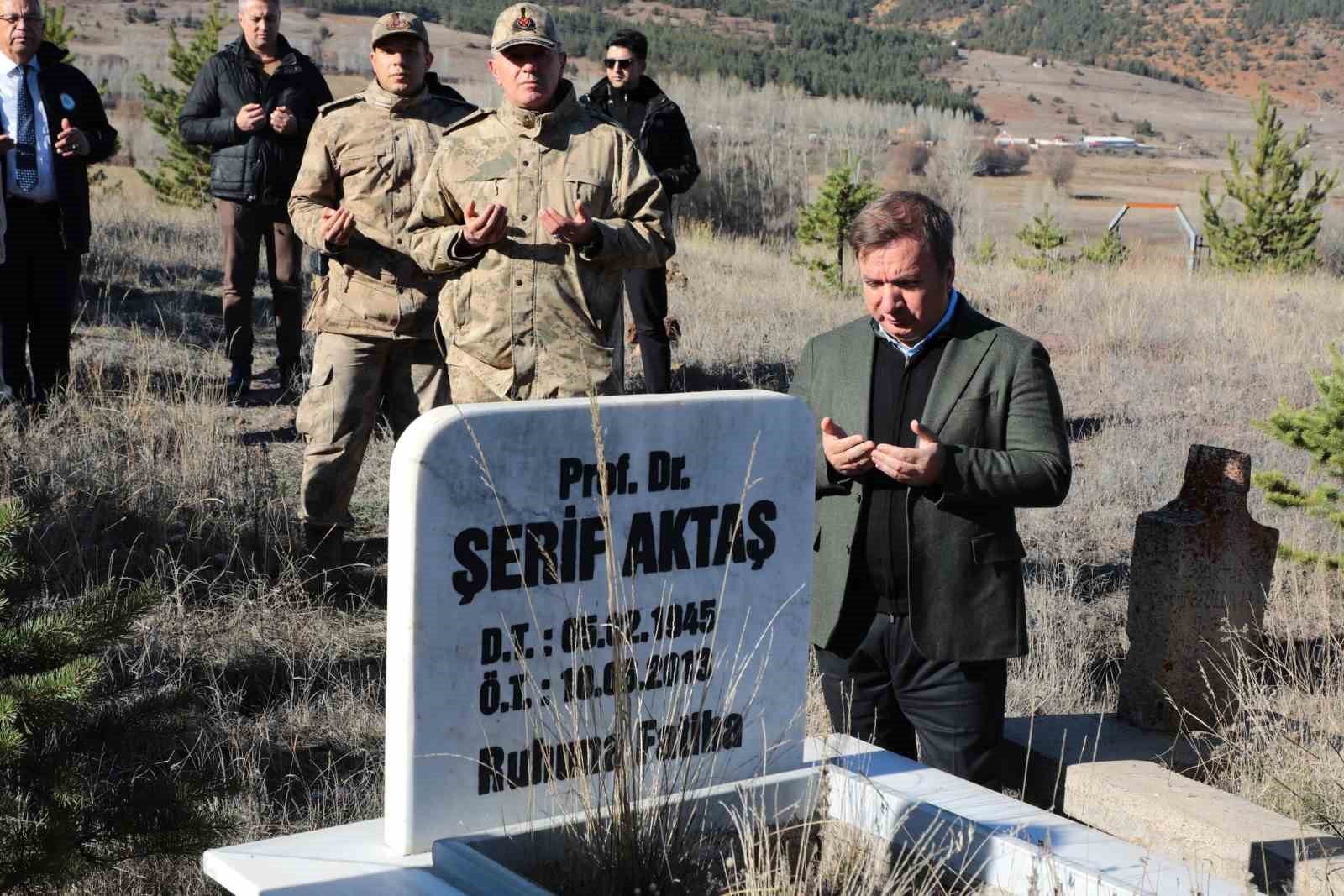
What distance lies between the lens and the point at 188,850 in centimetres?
315

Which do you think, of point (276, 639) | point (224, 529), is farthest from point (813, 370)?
point (224, 529)

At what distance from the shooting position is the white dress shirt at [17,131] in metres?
7.09

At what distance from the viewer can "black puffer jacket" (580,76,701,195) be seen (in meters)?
8.43

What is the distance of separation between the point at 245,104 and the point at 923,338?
553 centimetres

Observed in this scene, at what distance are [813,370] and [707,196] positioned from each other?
26652 mm

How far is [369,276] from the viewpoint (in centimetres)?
559

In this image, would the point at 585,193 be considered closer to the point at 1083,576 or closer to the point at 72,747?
the point at 72,747

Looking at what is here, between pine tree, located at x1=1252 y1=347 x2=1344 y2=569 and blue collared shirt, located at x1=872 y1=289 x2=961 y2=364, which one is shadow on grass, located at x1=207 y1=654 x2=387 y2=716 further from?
pine tree, located at x1=1252 y1=347 x2=1344 y2=569

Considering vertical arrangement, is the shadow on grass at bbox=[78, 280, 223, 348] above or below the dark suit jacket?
below

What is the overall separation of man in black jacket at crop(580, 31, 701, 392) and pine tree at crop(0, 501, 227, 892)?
17.1ft

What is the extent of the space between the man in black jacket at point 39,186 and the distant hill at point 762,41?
51.4m

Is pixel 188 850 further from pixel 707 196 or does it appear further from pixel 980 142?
pixel 980 142

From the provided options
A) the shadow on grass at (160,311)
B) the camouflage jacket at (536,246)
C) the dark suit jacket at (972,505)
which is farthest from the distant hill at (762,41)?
the dark suit jacket at (972,505)

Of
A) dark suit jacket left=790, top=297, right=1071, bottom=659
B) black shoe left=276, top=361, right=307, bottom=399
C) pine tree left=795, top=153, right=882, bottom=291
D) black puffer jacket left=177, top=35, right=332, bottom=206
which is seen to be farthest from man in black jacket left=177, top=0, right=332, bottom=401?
pine tree left=795, top=153, right=882, bottom=291
